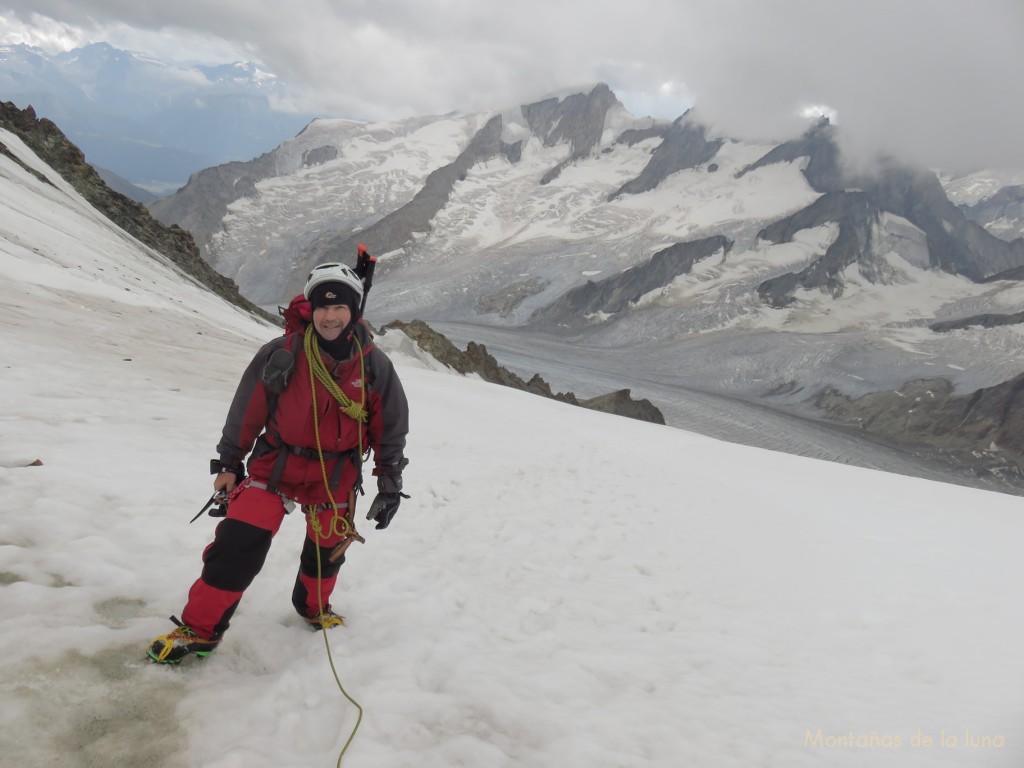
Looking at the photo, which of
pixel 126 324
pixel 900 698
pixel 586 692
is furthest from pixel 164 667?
pixel 126 324

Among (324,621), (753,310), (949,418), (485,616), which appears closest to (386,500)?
(324,621)

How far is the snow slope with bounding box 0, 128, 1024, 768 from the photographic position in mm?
3322

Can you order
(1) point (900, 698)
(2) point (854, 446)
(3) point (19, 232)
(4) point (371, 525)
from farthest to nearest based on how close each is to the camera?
(2) point (854, 446), (3) point (19, 232), (4) point (371, 525), (1) point (900, 698)

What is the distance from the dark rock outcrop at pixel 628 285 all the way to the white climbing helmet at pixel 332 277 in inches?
6778

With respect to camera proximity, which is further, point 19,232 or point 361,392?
point 19,232

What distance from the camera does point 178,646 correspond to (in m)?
3.51

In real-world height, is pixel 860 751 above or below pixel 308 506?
below

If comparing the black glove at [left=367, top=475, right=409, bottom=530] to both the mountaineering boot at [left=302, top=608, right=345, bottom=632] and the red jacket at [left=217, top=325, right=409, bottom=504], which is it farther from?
the mountaineering boot at [left=302, top=608, right=345, bottom=632]

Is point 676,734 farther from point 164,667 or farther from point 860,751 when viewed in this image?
point 164,667

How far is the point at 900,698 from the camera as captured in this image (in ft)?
15.8

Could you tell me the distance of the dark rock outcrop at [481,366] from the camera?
4154 centimetres

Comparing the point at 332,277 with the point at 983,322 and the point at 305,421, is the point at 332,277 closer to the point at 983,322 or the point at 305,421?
the point at 305,421

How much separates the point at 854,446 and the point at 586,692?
382ft

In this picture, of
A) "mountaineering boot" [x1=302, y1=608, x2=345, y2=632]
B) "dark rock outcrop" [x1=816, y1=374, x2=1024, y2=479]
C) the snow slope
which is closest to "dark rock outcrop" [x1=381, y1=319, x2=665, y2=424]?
the snow slope
